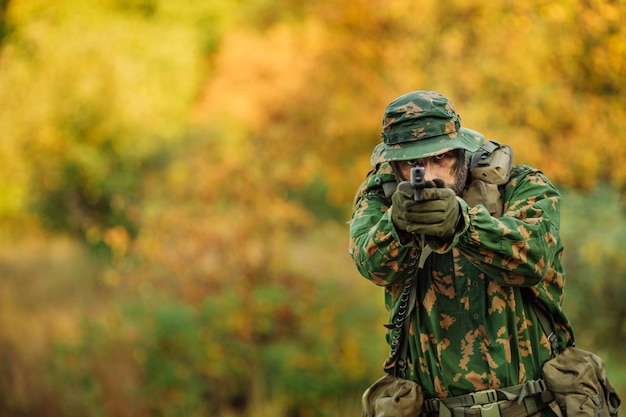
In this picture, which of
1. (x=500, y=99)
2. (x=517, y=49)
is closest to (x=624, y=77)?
(x=517, y=49)

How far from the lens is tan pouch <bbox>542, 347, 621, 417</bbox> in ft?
8.29

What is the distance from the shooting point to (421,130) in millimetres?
2453

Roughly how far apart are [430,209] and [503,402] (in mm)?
794

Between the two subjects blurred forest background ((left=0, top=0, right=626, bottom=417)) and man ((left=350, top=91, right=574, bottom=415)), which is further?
blurred forest background ((left=0, top=0, right=626, bottom=417))

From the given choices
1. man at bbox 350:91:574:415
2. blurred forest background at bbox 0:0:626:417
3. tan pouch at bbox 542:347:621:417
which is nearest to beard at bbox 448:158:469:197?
man at bbox 350:91:574:415

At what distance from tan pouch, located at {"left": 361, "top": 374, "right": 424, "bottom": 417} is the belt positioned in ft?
0.31

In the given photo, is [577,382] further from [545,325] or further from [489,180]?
[489,180]

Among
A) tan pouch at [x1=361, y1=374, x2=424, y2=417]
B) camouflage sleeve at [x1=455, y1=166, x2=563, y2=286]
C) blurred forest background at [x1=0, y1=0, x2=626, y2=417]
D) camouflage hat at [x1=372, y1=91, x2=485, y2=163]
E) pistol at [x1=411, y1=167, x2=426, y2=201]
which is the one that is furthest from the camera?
blurred forest background at [x1=0, y1=0, x2=626, y2=417]

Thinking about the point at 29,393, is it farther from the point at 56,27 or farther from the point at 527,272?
the point at 56,27

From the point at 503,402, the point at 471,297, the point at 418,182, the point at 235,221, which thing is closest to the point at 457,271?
the point at 471,297

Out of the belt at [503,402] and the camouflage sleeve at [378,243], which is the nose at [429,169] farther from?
the belt at [503,402]

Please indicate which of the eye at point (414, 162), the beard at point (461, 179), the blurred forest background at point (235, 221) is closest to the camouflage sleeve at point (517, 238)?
the beard at point (461, 179)

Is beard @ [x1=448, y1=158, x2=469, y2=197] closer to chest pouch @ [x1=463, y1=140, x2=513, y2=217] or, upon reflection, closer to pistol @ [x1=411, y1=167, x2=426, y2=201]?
chest pouch @ [x1=463, y1=140, x2=513, y2=217]

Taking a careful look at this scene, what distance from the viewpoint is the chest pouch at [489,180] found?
8.33ft
